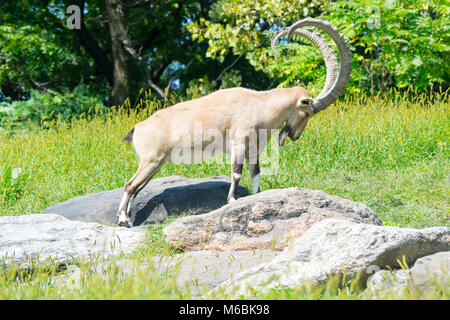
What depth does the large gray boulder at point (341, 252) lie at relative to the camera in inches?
178

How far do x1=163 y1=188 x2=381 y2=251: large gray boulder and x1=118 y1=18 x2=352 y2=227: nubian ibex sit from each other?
0.81m

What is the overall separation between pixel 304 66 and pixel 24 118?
781cm

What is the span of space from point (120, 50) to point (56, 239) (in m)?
10.4

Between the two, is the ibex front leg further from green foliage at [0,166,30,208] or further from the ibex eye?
green foliage at [0,166,30,208]

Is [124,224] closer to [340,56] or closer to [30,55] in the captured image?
Answer: [340,56]

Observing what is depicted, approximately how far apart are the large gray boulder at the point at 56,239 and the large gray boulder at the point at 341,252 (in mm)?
1944

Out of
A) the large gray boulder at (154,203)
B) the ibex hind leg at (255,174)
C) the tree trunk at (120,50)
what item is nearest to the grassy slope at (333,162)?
the large gray boulder at (154,203)

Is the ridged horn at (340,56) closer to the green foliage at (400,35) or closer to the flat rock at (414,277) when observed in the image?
the flat rock at (414,277)

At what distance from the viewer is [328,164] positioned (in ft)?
31.2

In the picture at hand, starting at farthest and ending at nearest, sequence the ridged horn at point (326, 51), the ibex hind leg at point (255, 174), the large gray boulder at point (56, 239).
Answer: the ibex hind leg at point (255, 174) → the ridged horn at point (326, 51) → the large gray boulder at point (56, 239)

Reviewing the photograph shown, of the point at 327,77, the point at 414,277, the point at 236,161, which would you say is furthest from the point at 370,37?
the point at 414,277

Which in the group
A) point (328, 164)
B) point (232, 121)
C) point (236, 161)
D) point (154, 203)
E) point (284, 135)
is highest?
point (232, 121)
